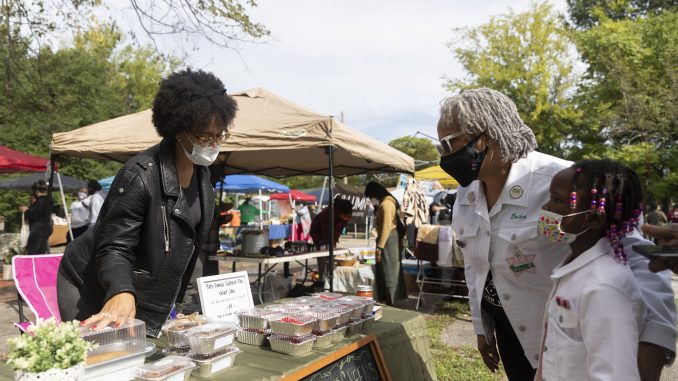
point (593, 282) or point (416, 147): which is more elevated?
point (416, 147)

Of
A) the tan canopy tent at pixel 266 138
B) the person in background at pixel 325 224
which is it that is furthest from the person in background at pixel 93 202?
the person in background at pixel 325 224

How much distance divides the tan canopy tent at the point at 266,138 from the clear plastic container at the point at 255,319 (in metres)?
2.24

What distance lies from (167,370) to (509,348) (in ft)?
5.05

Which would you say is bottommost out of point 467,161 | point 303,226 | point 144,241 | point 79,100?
A: point 303,226

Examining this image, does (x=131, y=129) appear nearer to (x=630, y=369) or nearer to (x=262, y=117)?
(x=262, y=117)

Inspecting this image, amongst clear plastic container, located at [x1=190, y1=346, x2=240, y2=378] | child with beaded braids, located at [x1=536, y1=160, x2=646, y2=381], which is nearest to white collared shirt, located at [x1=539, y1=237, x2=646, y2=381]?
child with beaded braids, located at [x1=536, y1=160, x2=646, y2=381]

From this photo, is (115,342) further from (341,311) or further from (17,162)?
(17,162)

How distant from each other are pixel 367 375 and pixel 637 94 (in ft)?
56.7

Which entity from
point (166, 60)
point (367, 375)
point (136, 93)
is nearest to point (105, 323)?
point (367, 375)

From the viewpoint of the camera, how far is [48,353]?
1.19 metres

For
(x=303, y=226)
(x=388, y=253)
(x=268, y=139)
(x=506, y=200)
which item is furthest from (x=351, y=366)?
(x=303, y=226)

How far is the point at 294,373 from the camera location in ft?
5.84

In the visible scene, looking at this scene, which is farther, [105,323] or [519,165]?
[519,165]

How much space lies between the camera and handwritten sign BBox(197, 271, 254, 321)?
228cm
